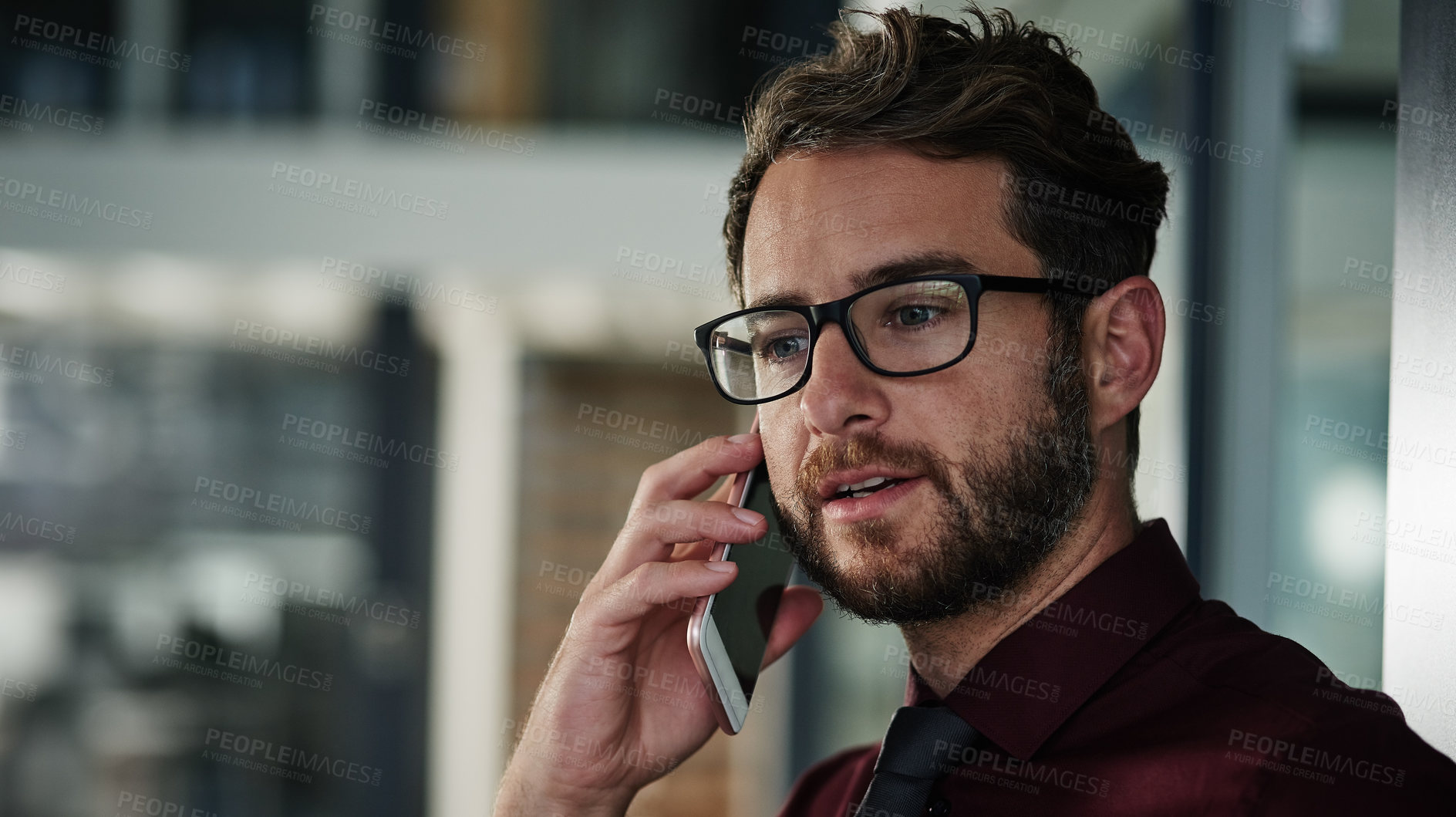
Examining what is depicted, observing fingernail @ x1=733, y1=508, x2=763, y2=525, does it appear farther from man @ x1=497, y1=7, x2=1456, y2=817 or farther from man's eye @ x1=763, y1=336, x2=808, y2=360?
man's eye @ x1=763, y1=336, x2=808, y2=360

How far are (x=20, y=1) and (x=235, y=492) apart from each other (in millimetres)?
2292

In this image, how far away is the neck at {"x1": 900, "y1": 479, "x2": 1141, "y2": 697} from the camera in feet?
3.69

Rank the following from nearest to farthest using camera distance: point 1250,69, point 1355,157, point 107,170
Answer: point 1355,157 < point 1250,69 < point 107,170

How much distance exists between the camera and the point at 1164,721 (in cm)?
98

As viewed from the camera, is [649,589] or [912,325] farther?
[649,589]

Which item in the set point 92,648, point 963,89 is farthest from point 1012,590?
point 92,648

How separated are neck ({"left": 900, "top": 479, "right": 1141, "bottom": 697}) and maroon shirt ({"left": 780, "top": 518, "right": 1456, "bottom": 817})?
31 millimetres

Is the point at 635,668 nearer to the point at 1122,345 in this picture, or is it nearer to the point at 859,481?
the point at 859,481

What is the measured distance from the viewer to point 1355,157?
178 cm

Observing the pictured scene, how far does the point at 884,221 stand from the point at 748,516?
380 mm

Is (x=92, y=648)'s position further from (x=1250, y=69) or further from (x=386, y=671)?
(x=1250, y=69)

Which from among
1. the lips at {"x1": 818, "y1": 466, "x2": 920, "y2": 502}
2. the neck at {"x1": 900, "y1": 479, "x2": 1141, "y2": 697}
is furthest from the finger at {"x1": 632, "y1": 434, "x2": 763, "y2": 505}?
the neck at {"x1": 900, "y1": 479, "x2": 1141, "y2": 697}

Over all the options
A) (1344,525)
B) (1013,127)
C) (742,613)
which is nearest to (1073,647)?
(742,613)

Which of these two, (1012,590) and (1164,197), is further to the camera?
(1164,197)
